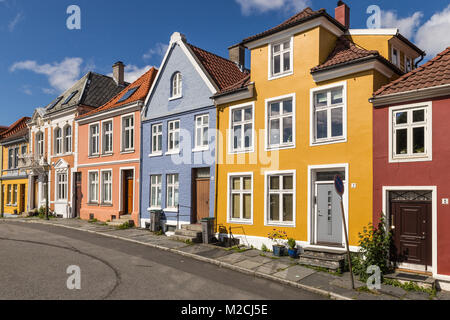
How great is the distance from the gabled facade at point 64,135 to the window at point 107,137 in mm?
3197

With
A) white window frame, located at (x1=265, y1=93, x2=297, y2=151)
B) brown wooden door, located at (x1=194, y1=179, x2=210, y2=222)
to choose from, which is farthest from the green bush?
brown wooden door, located at (x1=194, y1=179, x2=210, y2=222)

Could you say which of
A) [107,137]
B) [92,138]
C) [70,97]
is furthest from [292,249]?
[70,97]

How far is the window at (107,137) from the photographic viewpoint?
21703 millimetres

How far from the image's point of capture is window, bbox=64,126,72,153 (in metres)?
24.8

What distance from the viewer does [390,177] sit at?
1053cm

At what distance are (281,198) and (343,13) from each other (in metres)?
8.14

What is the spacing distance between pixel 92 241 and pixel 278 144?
29.0 ft

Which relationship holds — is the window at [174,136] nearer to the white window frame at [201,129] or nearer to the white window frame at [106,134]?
the white window frame at [201,129]

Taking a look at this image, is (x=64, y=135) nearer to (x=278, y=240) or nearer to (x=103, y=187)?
(x=103, y=187)

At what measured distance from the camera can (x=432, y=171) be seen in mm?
9820

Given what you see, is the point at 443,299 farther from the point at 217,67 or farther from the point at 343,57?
the point at 217,67

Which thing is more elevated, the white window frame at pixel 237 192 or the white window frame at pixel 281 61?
the white window frame at pixel 281 61

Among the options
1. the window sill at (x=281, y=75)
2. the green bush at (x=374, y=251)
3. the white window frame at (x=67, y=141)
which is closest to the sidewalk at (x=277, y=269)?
the green bush at (x=374, y=251)

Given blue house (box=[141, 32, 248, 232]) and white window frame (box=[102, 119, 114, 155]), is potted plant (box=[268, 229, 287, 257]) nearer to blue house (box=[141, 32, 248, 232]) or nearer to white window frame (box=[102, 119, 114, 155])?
blue house (box=[141, 32, 248, 232])
